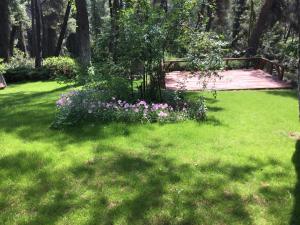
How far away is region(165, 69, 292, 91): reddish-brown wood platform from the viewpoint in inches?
655

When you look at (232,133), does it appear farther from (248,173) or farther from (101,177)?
(101,177)

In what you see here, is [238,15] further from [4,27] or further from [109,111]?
[109,111]

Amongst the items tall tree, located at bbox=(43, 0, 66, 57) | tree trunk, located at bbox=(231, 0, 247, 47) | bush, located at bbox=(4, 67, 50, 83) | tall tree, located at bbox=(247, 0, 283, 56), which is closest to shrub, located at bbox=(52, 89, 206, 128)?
bush, located at bbox=(4, 67, 50, 83)

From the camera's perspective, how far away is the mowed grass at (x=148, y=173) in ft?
16.7

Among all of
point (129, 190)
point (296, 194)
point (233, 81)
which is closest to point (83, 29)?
point (233, 81)

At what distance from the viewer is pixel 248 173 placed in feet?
21.1

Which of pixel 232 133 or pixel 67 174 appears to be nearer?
pixel 67 174

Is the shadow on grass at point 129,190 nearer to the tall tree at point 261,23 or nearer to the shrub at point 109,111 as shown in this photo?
the shrub at point 109,111

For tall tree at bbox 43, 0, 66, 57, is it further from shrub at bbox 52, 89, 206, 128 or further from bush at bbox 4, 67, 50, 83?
shrub at bbox 52, 89, 206, 128

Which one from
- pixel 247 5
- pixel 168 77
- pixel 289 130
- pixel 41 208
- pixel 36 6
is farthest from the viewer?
pixel 247 5

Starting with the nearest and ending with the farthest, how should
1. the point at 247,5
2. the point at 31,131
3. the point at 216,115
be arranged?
the point at 31,131 → the point at 216,115 → the point at 247,5

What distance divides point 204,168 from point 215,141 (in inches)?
62.0

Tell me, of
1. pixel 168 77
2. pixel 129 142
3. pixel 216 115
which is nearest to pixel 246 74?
pixel 168 77

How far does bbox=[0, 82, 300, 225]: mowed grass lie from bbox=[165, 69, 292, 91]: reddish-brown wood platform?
667 cm
